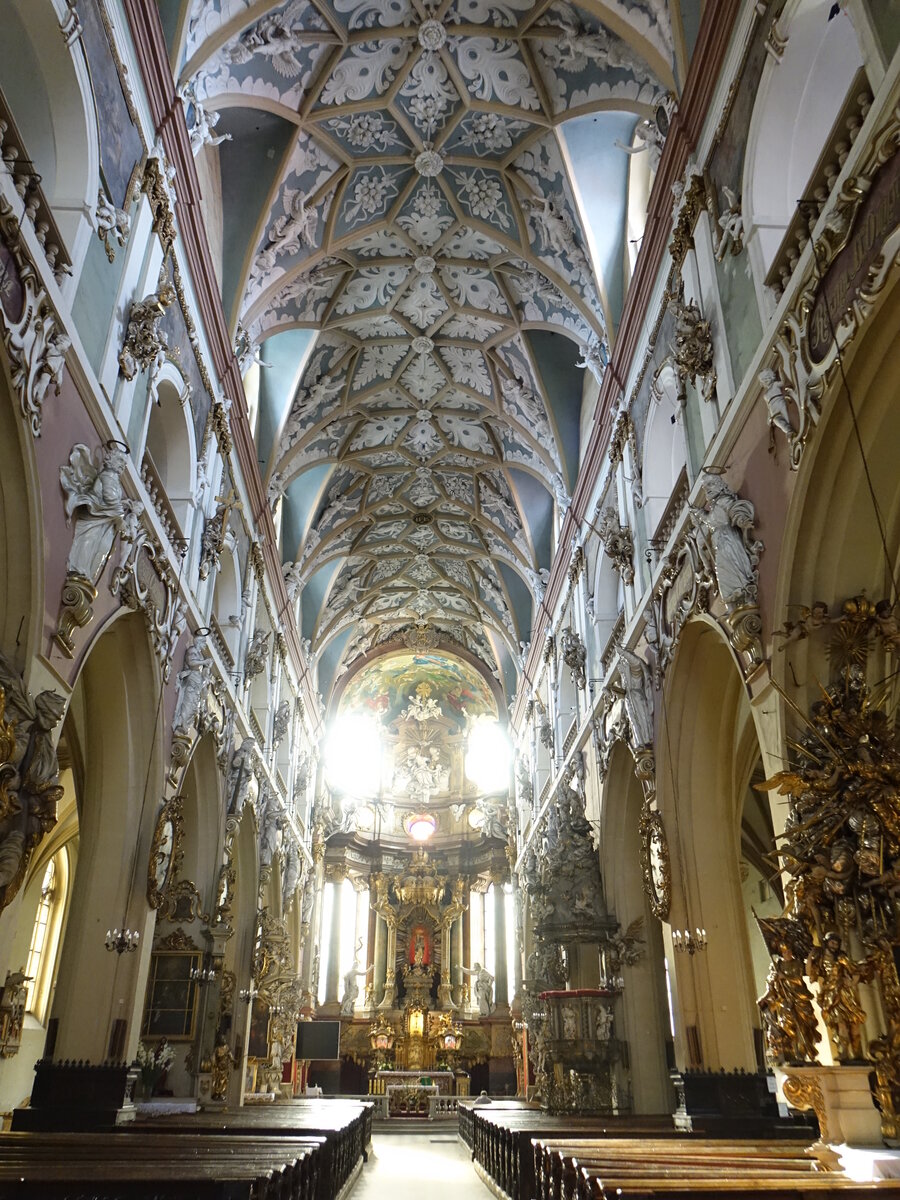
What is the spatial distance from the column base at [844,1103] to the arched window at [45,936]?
52.5ft

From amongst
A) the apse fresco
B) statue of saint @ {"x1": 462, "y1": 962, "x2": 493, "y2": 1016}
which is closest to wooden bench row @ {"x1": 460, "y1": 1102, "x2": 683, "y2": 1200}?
statue of saint @ {"x1": 462, "y1": 962, "x2": 493, "y2": 1016}

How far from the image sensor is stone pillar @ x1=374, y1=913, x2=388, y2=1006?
2957cm

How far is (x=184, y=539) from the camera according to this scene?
11.7 meters

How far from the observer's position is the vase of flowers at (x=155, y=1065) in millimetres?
12938

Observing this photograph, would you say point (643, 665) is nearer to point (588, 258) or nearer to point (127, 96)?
point (588, 258)

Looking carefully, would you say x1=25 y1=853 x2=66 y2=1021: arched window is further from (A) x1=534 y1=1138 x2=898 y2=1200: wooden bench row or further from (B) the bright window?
(A) x1=534 y1=1138 x2=898 y2=1200: wooden bench row

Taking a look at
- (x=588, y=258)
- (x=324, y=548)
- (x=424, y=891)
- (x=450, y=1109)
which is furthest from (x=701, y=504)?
(x=424, y=891)

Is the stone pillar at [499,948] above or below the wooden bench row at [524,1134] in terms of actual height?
above

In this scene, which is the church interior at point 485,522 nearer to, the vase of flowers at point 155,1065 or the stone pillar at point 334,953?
the vase of flowers at point 155,1065

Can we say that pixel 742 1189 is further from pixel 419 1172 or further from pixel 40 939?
pixel 40 939

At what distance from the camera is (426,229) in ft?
51.4

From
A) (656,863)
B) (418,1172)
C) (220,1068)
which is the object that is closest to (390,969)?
(220,1068)

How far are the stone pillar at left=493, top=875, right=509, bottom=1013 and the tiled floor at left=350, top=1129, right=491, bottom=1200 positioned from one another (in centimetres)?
941

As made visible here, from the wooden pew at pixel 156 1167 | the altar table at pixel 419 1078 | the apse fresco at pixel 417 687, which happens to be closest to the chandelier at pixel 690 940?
the wooden pew at pixel 156 1167
